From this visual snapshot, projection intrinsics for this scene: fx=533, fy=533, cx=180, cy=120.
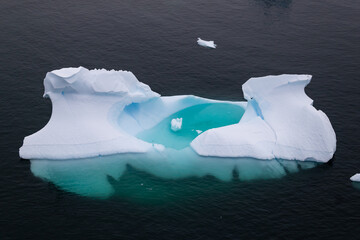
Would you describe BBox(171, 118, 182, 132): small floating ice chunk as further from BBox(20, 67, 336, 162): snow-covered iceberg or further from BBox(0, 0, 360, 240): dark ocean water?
BBox(0, 0, 360, 240): dark ocean water

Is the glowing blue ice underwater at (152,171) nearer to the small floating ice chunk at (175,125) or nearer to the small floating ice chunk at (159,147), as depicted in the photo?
the small floating ice chunk at (159,147)

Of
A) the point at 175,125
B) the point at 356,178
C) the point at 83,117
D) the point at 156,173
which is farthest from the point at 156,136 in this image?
the point at 356,178

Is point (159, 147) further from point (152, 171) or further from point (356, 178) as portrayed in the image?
point (356, 178)

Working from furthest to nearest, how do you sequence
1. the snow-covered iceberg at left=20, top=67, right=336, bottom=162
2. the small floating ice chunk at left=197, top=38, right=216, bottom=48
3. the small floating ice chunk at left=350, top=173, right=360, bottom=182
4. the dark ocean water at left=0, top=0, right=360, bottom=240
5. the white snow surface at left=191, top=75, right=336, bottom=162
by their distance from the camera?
the small floating ice chunk at left=197, top=38, right=216, bottom=48 → the white snow surface at left=191, top=75, right=336, bottom=162 → the snow-covered iceberg at left=20, top=67, right=336, bottom=162 → the small floating ice chunk at left=350, top=173, right=360, bottom=182 → the dark ocean water at left=0, top=0, right=360, bottom=240

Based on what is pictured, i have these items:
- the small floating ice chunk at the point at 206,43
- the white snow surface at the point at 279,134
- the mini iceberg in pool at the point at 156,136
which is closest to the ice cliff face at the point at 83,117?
the mini iceberg in pool at the point at 156,136

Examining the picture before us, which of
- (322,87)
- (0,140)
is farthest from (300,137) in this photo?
(0,140)

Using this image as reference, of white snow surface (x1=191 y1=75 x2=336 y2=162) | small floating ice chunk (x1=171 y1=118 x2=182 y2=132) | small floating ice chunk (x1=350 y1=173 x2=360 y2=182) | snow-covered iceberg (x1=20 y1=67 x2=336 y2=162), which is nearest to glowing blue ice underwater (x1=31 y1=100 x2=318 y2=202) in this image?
snow-covered iceberg (x1=20 y1=67 x2=336 y2=162)

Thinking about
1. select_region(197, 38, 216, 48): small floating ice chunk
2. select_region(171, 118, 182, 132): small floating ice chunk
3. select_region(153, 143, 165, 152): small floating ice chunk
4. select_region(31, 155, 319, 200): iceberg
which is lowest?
select_region(31, 155, 319, 200): iceberg
